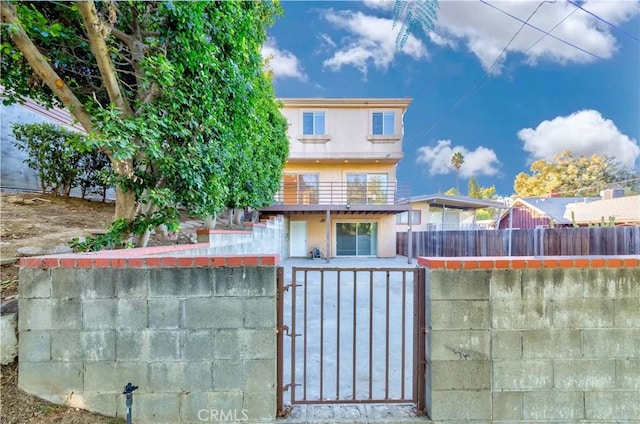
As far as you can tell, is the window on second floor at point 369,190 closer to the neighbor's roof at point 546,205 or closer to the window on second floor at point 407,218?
the window on second floor at point 407,218

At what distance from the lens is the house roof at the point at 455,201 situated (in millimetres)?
14234

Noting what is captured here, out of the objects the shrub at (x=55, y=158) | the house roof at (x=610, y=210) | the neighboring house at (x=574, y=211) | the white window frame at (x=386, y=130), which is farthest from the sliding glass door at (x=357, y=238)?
the shrub at (x=55, y=158)

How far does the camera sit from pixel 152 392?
2.12 metres

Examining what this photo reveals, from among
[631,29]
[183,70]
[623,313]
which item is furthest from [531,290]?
[631,29]

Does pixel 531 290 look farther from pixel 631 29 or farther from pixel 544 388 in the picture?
pixel 631 29

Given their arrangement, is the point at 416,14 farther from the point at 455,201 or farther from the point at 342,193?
the point at 455,201

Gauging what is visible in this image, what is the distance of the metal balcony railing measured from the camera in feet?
43.4

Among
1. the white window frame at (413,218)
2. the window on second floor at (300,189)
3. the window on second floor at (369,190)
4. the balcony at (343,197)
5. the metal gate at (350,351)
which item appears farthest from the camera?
the white window frame at (413,218)

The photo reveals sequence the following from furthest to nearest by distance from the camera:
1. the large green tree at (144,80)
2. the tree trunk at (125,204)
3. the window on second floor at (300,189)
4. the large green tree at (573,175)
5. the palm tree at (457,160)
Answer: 1. the palm tree at (457,160)
2. the large green tree at (573,175)
3. the window on second floor at (300,189)
4. the tree trunk at (125,204)
5. the large green tree at (144,80)

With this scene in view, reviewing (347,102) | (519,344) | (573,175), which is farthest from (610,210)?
(519,344)

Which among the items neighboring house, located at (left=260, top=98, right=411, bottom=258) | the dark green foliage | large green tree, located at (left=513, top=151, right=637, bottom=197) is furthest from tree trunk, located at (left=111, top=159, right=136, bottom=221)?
large green tree, located at (left=513, top=151, right=637, bottom=197)

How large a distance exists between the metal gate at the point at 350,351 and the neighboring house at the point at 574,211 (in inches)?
554

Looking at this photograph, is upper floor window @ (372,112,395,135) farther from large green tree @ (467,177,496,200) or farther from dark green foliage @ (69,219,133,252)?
large green tree @ (467,177,496,200)

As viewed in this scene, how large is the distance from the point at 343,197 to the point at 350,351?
10.8 meters
